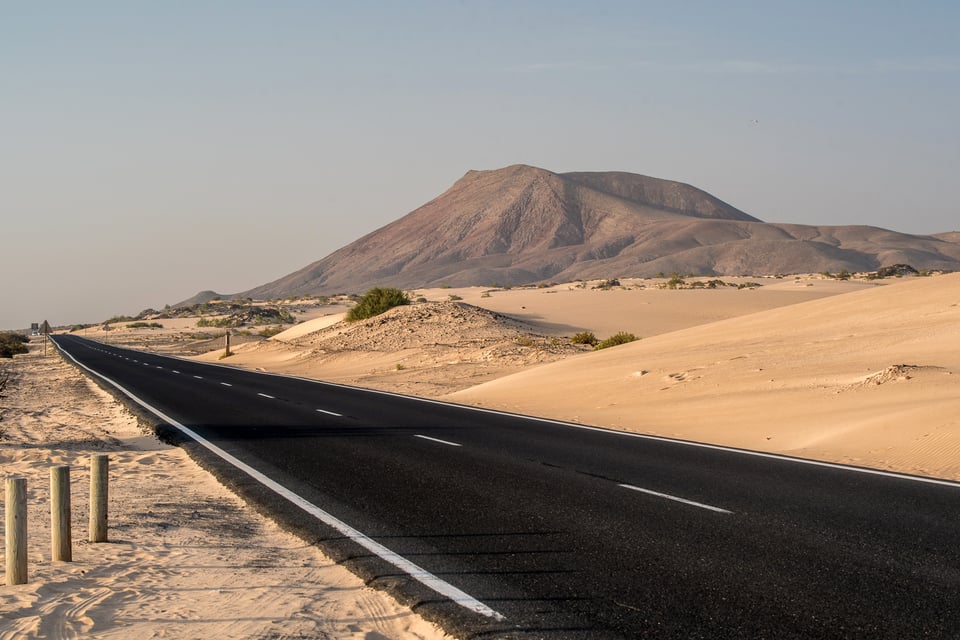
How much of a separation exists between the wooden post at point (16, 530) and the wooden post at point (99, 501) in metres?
1.65

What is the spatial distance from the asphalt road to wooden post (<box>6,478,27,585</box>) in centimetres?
234

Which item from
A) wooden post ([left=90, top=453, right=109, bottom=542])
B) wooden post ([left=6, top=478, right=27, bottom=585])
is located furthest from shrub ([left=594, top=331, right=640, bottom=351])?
wooden post ([left=6, top=478, right=27, bottom=585])

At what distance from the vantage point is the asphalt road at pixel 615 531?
256 inches

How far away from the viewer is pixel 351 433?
1798cm

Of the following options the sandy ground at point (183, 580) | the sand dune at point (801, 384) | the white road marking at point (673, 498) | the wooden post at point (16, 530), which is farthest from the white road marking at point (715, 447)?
the wooden post at point (16, 530)

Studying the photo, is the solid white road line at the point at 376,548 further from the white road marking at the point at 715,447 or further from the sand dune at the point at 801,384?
the sand dune at the point at 801,384

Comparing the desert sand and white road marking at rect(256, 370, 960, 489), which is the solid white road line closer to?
the desert sand

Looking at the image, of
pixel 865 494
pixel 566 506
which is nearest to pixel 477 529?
pixel 566 506

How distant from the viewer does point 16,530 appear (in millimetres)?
7121

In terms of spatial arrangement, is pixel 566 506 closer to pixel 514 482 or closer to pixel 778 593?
pixel 514 482

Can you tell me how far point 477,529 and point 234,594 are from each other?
263 cm

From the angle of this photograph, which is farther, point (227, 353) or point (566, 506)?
point (227, 353)

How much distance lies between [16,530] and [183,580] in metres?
1.25

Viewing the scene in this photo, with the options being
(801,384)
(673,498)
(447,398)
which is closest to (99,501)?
(673,498)
